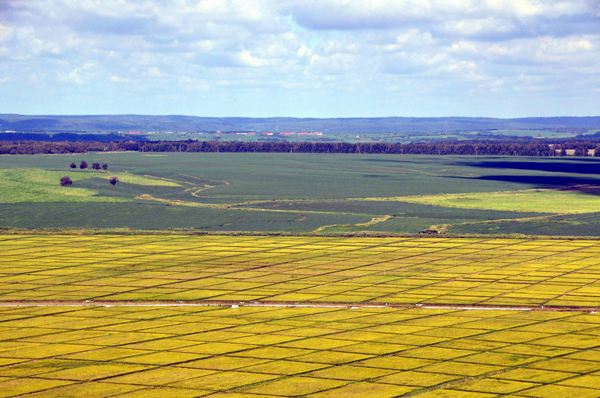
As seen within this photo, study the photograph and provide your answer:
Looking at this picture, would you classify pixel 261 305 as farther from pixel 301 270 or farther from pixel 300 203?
pixel 300 203

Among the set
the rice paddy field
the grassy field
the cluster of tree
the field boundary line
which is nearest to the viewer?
the rice paddy field

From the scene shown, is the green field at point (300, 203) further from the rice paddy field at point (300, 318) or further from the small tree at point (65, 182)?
the rice paddy field at point (300, 318)

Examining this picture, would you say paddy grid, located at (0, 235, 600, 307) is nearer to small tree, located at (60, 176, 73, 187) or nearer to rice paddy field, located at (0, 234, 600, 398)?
rice paddy field, located at (0, 234, 600, 398)

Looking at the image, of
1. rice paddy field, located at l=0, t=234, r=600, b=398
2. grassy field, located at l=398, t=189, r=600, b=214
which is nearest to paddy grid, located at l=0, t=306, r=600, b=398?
rice paddy field, located at l=0, t=234, r=600, b=398

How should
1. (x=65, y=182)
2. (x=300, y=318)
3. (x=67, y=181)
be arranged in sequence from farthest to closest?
(x=67, y=181)
(x=65, y=182)
(x=300, y=318)

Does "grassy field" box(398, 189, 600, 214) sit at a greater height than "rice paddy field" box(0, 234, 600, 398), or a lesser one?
greater

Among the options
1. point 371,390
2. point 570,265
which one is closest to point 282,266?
point 570,265

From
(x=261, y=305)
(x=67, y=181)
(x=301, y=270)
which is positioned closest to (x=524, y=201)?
(x=301, y=270)
